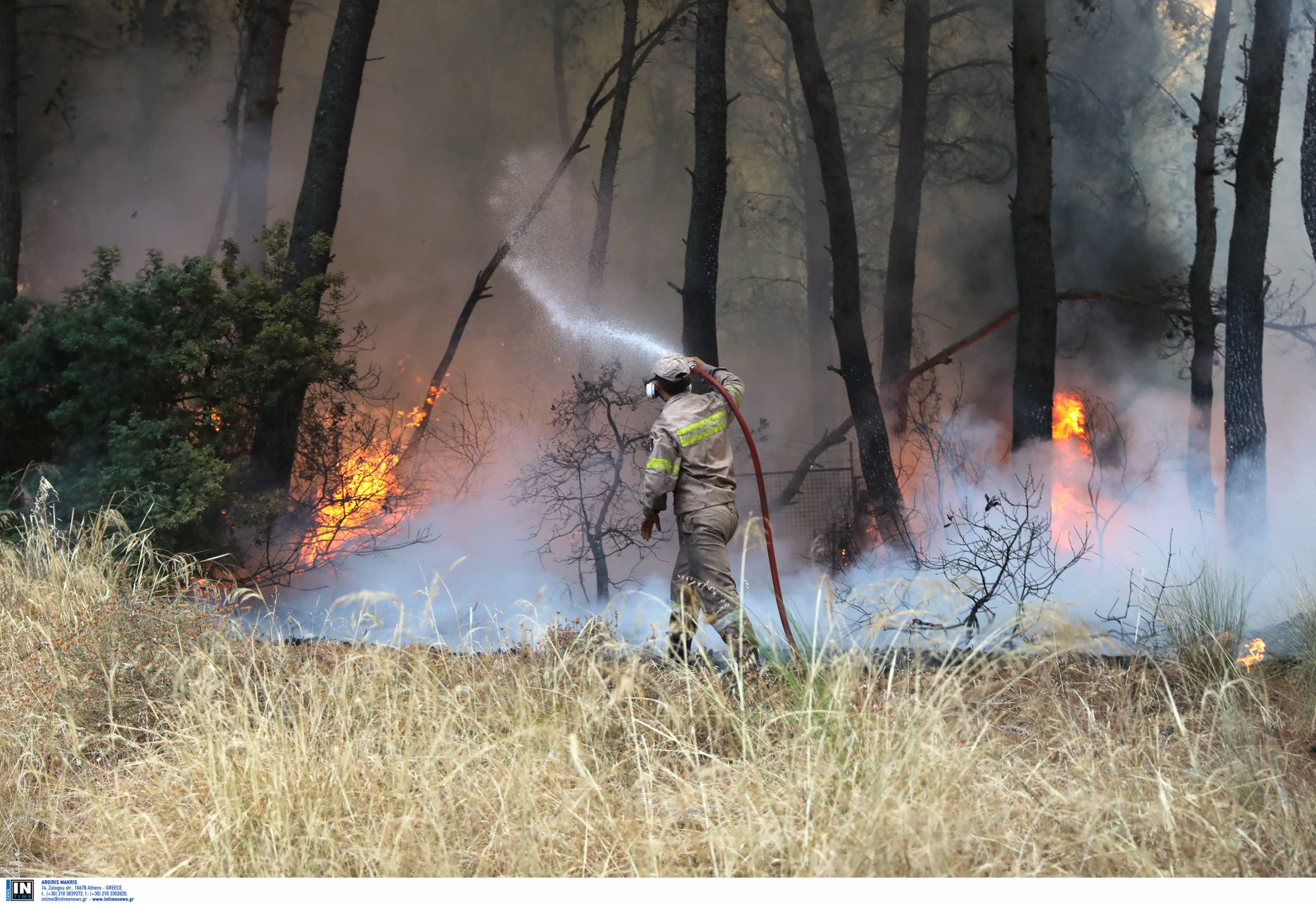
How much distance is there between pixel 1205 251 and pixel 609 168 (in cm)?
546

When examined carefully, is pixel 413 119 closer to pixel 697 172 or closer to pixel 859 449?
pixel 697 172

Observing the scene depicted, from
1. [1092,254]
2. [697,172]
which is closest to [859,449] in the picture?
[697,172]

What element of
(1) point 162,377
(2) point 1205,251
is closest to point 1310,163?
(2) point 1205,251

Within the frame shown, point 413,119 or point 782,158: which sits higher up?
point 782,158

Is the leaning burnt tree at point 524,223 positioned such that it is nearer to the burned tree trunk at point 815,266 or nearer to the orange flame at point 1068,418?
the burned tree trunk at point 815,266

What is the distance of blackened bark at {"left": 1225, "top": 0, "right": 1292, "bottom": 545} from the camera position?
25.1 ft

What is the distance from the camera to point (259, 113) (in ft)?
30.4

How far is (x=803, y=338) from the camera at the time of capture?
38.7ft

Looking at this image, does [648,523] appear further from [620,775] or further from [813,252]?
[813,252]

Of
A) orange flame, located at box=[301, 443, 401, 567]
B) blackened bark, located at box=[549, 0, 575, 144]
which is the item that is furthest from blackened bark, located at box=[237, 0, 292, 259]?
blackened bark, located at box=[549, 0, 575, 144]

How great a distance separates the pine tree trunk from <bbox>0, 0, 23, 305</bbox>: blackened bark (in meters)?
1.77

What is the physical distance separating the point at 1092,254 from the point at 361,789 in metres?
8.90

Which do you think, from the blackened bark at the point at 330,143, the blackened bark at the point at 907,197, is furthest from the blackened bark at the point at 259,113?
the blackened bark at the point at 907,197
